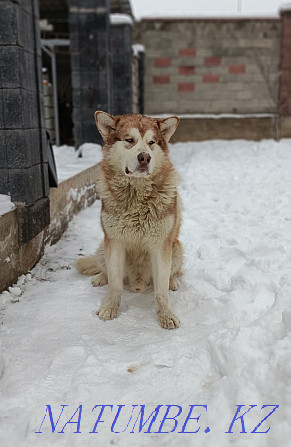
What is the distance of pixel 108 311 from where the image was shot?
3031 mm

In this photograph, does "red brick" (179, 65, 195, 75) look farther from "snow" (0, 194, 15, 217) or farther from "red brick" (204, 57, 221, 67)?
"snow" (0, 194, 15, 217)

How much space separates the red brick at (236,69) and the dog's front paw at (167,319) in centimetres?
1219

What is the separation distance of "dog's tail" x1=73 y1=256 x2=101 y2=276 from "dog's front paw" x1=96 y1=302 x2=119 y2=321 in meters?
0.73

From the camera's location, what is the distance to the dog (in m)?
2.83

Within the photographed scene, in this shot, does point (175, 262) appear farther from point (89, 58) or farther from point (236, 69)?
point (236, 69)

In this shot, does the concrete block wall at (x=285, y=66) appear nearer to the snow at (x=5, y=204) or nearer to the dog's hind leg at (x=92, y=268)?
the dog's hind leg at (x=92, y=268)

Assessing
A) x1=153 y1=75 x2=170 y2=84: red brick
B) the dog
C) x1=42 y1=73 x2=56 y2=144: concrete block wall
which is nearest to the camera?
the dog

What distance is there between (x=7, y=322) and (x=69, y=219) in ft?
8.57

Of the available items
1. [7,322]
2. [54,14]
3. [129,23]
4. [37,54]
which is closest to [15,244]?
[7,322]

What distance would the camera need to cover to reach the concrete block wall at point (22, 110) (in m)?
3.23

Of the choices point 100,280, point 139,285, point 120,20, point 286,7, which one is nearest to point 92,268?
point 100,280

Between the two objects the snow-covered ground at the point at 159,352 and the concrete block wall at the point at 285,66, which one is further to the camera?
the concrete block wall at the point at 285,66

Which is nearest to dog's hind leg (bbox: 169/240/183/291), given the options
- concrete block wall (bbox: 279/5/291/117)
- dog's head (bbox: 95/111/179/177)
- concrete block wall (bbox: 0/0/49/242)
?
dog's head (bbox: 95/111/179/177)

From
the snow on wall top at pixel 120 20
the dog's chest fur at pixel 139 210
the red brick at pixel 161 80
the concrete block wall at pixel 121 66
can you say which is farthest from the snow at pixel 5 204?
the red brick at pixel 161 80
